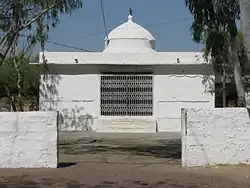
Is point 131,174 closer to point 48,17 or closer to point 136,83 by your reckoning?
point 48,17

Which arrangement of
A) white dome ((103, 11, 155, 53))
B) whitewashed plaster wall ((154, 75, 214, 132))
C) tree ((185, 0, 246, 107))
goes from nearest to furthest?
tree ((185, 0, 246, 107)), whitewashed plaster wall ((154, 75, 214, 132)), white dome ((103, 11, 155, 53))

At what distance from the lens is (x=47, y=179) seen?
41.8ft

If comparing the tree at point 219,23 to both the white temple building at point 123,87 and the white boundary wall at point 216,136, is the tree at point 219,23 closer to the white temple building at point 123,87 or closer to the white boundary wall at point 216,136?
the white boundary wall at point 216,136

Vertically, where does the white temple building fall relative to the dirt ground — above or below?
above

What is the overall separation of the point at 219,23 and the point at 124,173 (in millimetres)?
6914

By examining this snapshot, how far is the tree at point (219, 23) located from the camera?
18125 mm

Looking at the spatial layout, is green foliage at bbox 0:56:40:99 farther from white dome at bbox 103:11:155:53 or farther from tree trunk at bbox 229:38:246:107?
tree trunk at bbox 229:38:246:107

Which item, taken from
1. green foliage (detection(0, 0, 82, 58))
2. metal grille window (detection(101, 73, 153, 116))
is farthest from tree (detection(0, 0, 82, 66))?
metal grille window (detection(101, 73, 153, 116))

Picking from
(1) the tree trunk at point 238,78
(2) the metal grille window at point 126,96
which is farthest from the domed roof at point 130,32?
(1) the tree trunk at point 238,78

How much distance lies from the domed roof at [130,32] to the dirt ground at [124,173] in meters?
12.2

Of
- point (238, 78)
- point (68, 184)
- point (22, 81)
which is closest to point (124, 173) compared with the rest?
point (68, 184)

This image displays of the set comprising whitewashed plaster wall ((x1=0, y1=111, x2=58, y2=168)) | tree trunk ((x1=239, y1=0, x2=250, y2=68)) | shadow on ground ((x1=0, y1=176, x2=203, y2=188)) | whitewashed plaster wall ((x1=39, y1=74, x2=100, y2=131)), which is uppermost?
tree trunk ((x1=239, y1=0, x2=250, y2=68))

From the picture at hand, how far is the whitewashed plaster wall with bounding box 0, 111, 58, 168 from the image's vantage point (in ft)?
46.6

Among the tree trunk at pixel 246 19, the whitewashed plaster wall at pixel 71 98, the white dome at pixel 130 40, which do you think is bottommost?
the whitewashed plaster wall at pixel 71 98
